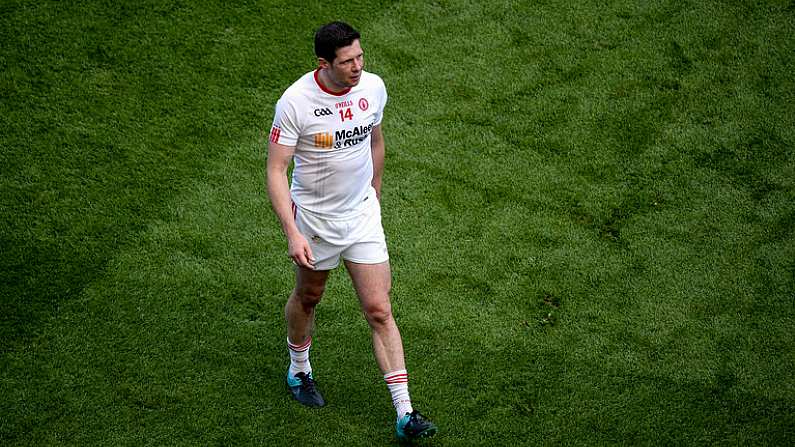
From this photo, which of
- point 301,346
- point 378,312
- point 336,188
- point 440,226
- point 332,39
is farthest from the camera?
point 440,226

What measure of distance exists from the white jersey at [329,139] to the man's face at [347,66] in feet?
0.30

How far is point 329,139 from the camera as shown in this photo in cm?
402

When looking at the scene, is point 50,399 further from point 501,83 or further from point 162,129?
point 501,83

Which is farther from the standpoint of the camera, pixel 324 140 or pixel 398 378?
pixel 398 378

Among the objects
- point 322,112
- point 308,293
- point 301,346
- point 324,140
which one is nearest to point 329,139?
point 324,140

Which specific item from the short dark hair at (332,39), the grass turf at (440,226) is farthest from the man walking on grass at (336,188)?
the grass turf at (440,226)

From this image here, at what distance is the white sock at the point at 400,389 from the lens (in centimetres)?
434

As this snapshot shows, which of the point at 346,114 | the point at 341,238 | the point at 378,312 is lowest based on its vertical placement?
the point at 378,312

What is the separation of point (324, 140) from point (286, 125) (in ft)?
0.68

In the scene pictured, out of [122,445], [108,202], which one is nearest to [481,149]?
[108,202]

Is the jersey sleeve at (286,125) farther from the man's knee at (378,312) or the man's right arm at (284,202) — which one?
the man's knee at (378,312)

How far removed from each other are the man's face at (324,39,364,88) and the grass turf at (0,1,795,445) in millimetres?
1777

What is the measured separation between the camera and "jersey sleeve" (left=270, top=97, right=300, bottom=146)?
388 centimetres

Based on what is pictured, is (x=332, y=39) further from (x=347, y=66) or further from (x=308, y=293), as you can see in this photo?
(x=308, y=293)
